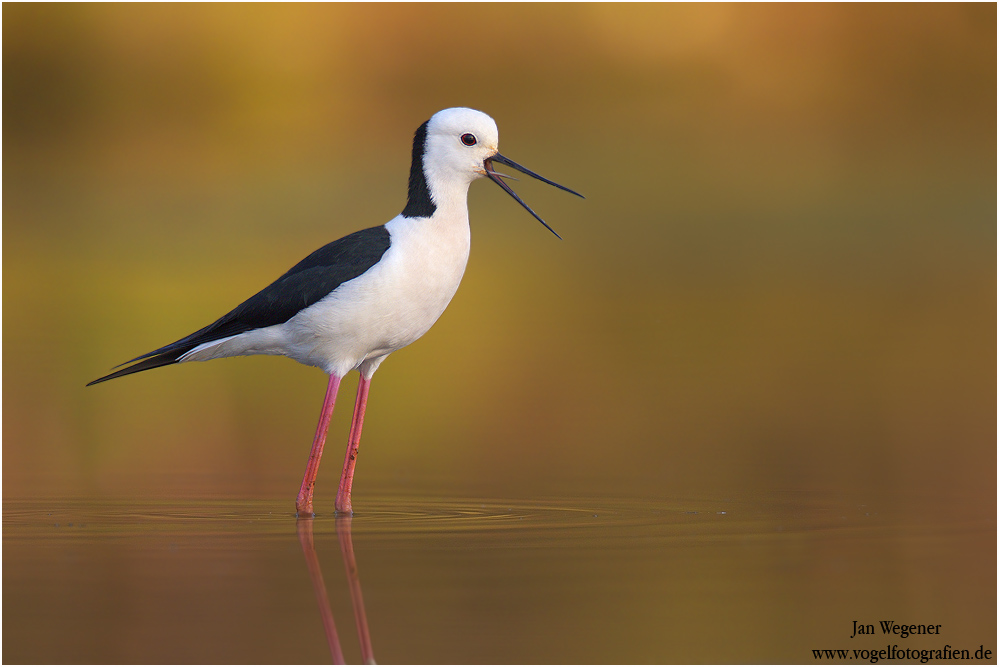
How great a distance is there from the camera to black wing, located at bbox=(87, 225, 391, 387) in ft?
22.5

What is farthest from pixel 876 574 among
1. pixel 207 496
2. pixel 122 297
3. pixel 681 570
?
pixel 122 297

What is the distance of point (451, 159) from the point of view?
7055 millimetres

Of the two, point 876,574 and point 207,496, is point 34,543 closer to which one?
point 207,496

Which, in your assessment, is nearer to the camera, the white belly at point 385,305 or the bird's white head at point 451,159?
the white belly at point 385,305

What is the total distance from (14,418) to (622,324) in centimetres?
669

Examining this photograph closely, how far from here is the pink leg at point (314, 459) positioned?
6.73 meters

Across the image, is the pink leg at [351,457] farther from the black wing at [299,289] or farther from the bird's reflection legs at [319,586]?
the black wing at [299,289]

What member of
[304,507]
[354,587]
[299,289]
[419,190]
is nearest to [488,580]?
[354,587]

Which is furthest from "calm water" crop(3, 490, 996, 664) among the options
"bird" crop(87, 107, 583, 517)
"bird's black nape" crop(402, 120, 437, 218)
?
"bird's black nape" crop(402, 120, 437, 218)

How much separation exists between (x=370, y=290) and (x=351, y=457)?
861 millimetres

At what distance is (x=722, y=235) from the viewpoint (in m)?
25.3

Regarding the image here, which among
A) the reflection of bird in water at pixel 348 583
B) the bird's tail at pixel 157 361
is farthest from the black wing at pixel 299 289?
the reflection of bird in water at pixel 348 583

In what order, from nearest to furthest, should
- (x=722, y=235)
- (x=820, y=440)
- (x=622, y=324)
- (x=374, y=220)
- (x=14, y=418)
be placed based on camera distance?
(x=820, y=440) → (x=14, y=418) → (x=622, y=324) → (x=374, y=220) → (x=722, y=235)

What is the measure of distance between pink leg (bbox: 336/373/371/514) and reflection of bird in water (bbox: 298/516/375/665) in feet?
0.69
